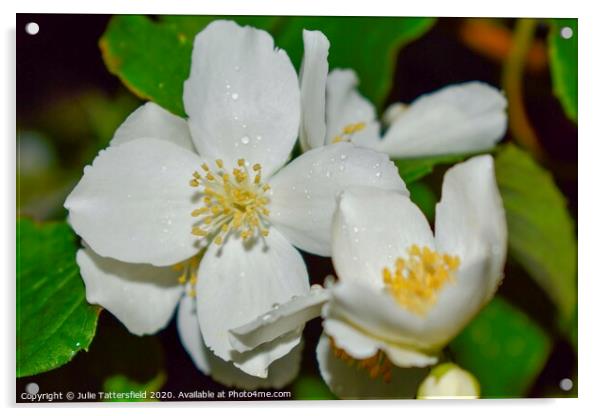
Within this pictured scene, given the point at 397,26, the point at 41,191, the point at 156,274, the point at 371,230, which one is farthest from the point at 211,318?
the point at 397,26

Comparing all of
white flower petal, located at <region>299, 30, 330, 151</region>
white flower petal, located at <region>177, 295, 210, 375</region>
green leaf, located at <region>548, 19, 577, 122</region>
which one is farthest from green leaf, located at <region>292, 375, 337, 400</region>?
green leaf, located at <region>548, 19, 577, 122</region>

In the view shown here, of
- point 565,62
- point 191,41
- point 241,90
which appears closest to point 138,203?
point 241,90

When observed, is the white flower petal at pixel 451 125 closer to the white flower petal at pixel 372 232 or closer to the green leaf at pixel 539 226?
the green leaf at pixel 539 226

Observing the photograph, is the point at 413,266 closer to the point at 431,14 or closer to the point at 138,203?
the point at 138,203

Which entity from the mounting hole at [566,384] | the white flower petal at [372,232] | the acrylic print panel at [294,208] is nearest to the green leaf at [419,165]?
the acrylic print panel at [294,208]

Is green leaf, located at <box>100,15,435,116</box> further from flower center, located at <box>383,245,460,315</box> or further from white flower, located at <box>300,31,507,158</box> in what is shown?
flower center, located at <box>383,245,460,315</box>

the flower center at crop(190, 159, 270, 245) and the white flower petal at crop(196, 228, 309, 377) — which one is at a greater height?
the flower center at crop(190, 159, 270, 245)

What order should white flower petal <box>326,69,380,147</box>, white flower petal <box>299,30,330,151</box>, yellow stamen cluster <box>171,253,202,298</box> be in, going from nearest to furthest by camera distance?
white flower petal <box>299,30,330,151</box>, yellow stamen cluster <box>171,253,202,298</box>, white flower petal <box>326,69,380,147</box>
